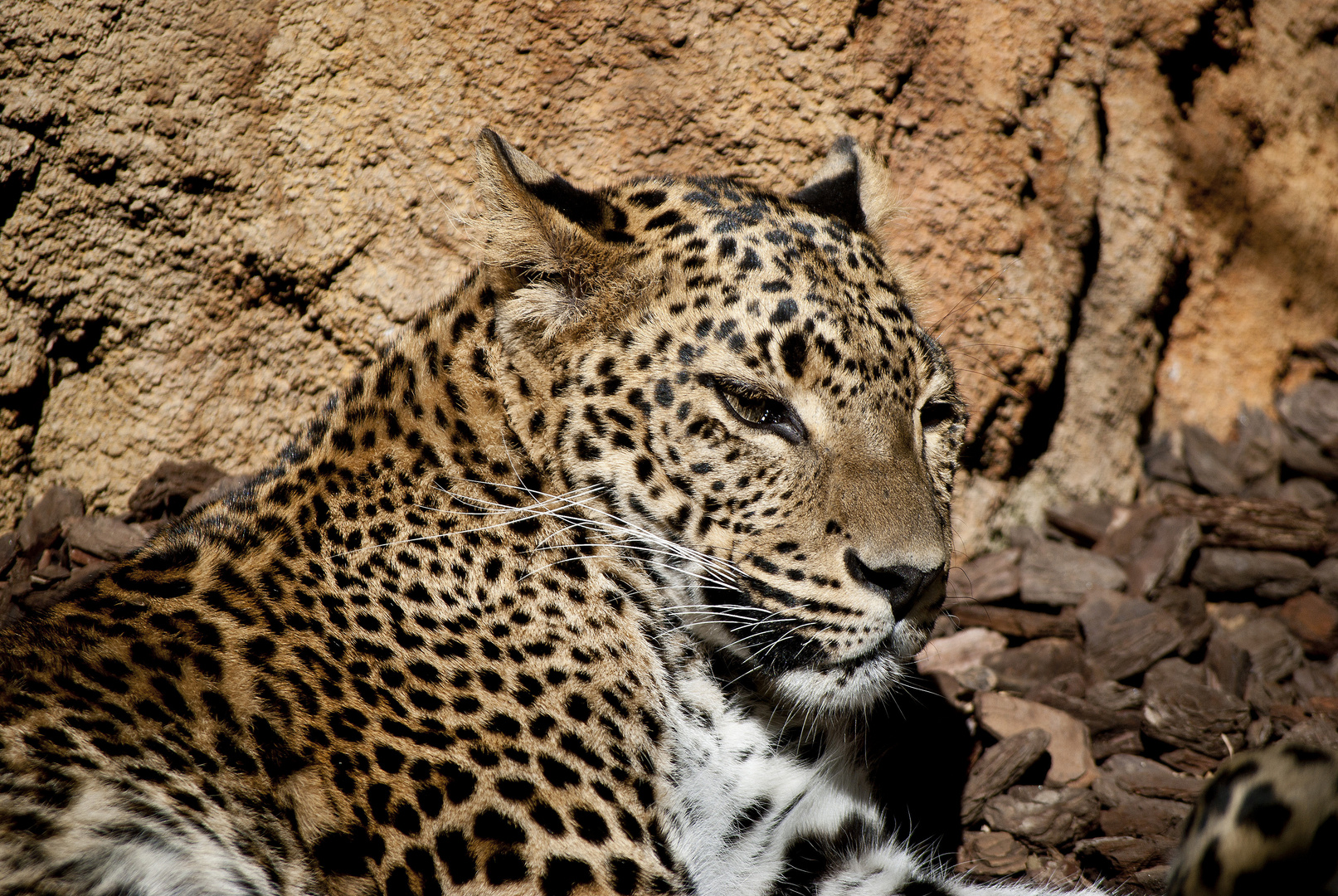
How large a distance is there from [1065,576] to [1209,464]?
1.66m

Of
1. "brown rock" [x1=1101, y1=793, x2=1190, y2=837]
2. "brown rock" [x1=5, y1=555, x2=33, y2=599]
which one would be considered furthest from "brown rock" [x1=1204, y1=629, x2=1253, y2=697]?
"brown rock" [x1=5, y1=555, x2=33, y2=599]

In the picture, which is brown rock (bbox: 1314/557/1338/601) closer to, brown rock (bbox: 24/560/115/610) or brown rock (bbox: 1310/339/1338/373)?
brown rock (bbox: 1310/339/1338/373)

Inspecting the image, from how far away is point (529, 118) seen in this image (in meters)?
5.93

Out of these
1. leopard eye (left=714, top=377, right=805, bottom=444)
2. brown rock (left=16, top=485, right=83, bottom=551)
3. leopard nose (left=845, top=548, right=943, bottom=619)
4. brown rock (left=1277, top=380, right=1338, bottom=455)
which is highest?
leopard eye (left=714, top=377, right=805, bottom=444)

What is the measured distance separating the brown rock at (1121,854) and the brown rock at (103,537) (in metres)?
5.12

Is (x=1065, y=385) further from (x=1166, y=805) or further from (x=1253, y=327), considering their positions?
(x=1166, y=805)

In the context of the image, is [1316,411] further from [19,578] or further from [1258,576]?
[19,578]

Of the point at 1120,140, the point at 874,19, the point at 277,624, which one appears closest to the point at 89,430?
the point at 277,624

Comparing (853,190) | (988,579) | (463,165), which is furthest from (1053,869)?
(463,165)

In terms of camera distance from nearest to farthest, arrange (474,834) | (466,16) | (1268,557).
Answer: (474,834), (466,16), (1268,557)

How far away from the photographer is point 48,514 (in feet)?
18.8

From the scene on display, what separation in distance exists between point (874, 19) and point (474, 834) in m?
4.92

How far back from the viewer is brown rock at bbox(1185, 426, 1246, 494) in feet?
24.0

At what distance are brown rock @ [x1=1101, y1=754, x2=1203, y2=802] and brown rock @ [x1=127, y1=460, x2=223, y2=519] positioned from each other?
5163mm
